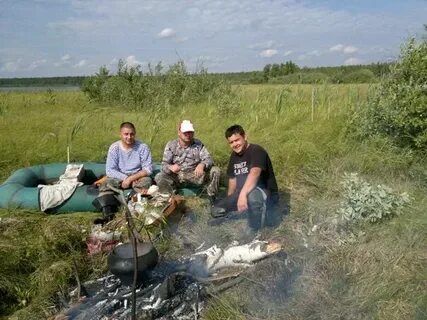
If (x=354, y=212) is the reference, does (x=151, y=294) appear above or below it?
below

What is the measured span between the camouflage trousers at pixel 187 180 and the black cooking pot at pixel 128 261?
1.78 m

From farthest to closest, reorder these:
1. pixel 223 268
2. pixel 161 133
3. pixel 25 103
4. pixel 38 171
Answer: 1. pixel 25 103
2. pixel 161 133
3. pixel 38 171
4. pixel 223 268

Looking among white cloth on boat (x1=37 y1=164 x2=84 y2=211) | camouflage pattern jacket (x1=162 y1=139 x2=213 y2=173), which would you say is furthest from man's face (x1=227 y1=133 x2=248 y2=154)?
white cloth on boat (x1=37 y1=164 x2=84 y2=211)

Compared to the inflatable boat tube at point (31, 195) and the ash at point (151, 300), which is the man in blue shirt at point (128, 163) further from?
the ash at point (151, 300)

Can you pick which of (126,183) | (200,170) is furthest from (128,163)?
(200,170)

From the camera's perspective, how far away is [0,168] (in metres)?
6.66

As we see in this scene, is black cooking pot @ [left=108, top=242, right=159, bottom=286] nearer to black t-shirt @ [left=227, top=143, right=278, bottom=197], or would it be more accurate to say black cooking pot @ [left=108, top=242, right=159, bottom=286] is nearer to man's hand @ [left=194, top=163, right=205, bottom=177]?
black t-shirt @ [left=227, top=143, right=278, bottom=197]

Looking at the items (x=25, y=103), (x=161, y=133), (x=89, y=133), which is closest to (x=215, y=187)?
(x=161, y=133)

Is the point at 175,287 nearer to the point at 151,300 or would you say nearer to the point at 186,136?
the point at 151,300

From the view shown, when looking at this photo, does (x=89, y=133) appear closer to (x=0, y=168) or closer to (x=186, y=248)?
(x=0, y=168)

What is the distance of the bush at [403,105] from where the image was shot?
4.94 meters

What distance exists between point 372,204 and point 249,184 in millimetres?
1081

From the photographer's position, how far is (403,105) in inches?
199

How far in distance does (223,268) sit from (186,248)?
63cm
